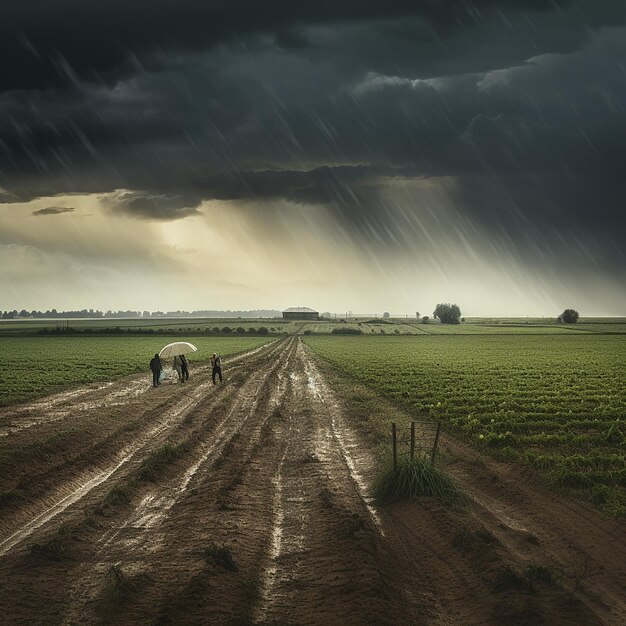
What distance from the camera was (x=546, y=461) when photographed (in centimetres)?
1548

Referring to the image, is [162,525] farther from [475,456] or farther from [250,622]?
[475,456]

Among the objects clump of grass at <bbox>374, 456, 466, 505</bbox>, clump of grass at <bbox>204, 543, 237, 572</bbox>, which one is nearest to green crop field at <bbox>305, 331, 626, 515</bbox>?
clump of grass at <bbox>374, 456, 466, 505</bbox>

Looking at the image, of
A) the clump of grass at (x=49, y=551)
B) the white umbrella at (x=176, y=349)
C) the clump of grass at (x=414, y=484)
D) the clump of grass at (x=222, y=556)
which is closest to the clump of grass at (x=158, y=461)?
the clump of grass at (x=49, y=551)

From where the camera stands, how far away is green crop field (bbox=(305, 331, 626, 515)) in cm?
1480

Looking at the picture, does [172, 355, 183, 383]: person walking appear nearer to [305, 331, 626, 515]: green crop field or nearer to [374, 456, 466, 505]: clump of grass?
[305, 331, 626, 515]: green crop field

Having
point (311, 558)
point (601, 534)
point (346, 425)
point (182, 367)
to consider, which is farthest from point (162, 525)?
point (182, 367)

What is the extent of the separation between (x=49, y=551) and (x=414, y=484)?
7132mm

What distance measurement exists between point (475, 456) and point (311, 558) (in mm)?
8889

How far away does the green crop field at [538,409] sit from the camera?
583 inches

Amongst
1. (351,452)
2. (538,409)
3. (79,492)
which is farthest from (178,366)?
(79,492)

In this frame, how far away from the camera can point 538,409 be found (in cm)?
2419

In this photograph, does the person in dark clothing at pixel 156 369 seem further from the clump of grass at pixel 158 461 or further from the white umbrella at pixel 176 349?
the clump of grass at pixel 158 461

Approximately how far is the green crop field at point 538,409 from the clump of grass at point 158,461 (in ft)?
30.4

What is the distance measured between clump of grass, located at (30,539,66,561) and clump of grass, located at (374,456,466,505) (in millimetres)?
Answer: 6189
